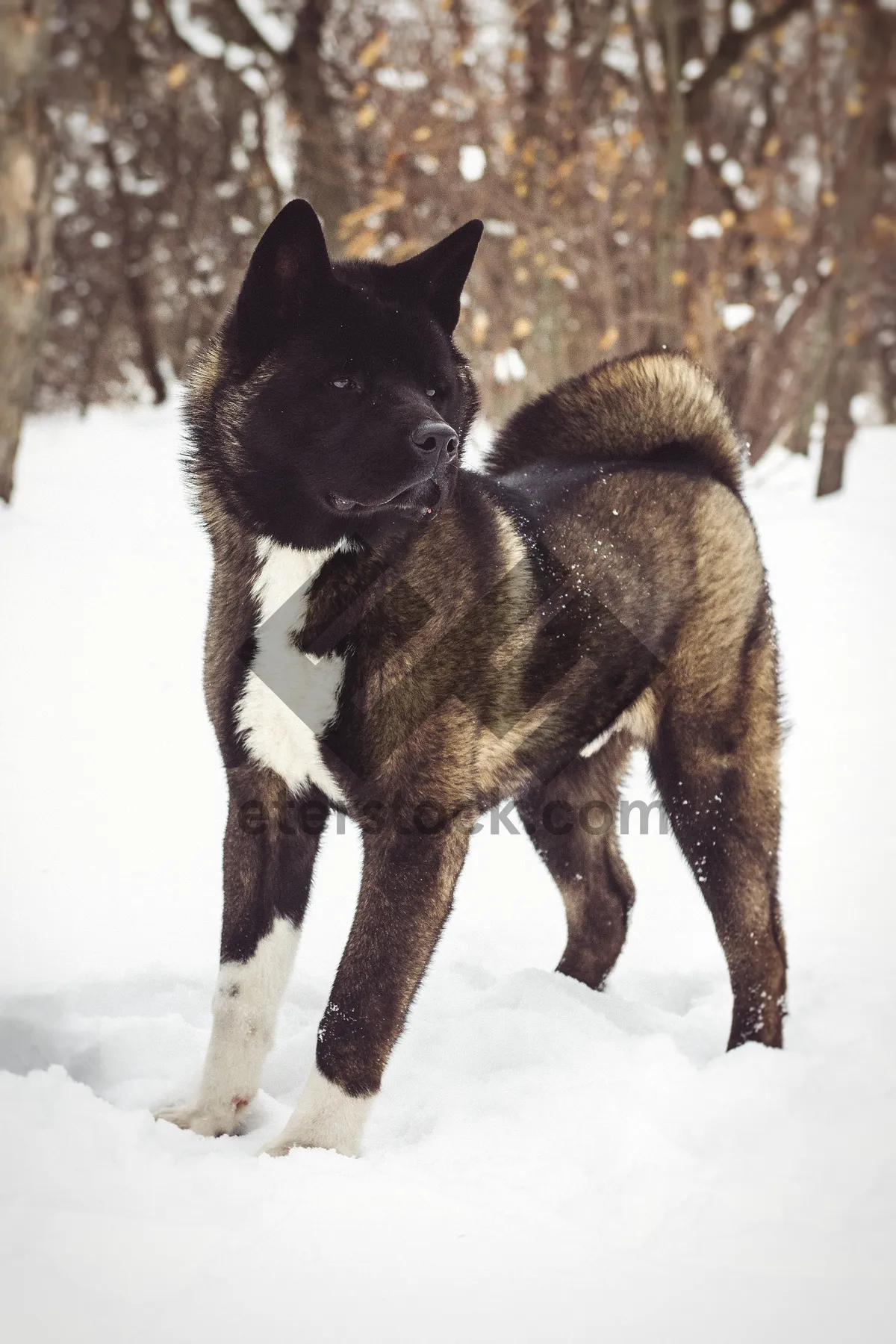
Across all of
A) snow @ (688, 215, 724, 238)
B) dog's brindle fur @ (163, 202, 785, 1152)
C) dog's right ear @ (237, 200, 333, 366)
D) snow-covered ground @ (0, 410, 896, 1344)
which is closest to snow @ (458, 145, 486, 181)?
snow @ (688, 215, 724, 238)

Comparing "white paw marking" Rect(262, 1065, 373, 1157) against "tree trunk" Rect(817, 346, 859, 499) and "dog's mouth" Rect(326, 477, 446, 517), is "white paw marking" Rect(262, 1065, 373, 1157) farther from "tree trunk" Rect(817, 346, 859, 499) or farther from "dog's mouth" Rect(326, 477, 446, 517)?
"tree trunk" Rect(817, 346, 859, 499)

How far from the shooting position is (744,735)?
10.6ft

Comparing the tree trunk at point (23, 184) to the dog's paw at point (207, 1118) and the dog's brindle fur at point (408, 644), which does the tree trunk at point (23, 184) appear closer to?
the dog's brindle fur at point (408, 644)

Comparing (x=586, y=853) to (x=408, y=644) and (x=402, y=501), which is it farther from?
(x=402, y=501)

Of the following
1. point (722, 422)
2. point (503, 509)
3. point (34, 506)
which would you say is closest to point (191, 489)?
point (503, 509)

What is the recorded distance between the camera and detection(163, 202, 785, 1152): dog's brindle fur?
254 centimetres

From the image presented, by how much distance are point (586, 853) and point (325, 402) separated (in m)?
1.75

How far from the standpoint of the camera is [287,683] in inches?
101

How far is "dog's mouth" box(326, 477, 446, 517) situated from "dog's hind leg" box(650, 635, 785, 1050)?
99 cm

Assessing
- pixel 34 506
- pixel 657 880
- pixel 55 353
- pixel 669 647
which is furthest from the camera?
pixel 55 353

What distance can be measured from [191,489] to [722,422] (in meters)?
1.57

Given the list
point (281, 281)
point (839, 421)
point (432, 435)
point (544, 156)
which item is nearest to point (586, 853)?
point (432, 435)

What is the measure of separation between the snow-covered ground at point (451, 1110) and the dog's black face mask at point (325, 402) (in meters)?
1.32

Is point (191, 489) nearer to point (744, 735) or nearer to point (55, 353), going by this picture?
point (744, 735)
